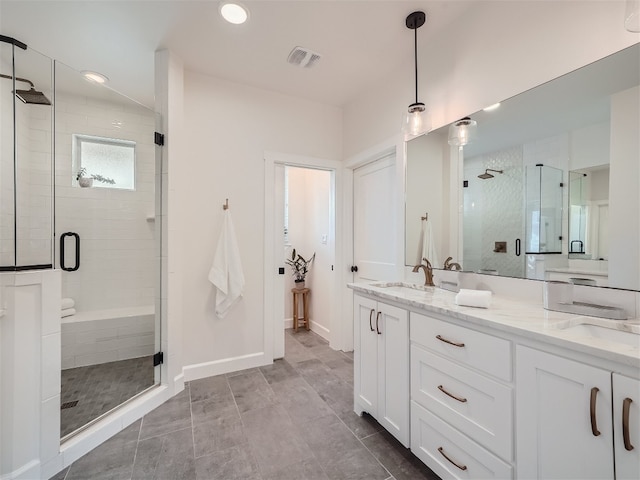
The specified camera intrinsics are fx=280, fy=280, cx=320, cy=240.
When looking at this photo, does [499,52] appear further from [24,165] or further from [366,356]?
[24,165]

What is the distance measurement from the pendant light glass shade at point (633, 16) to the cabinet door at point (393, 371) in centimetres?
147

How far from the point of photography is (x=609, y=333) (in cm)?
105

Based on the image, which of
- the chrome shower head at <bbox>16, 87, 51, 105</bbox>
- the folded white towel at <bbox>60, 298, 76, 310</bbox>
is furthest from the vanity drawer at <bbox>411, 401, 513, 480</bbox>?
the folded white towel at <bbox>60, 298, 76, 310</bbox>

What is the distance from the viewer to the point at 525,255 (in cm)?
154

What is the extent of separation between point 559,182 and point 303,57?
1996mm

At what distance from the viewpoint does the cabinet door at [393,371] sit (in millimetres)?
1530

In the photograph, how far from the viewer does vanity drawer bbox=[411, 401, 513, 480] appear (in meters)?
1.12

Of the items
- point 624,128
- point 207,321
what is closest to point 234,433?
point 207,321

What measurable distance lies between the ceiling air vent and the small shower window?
1.85m

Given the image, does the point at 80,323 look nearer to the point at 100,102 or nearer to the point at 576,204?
the point at 100,102

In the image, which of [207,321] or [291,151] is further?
[291,151]

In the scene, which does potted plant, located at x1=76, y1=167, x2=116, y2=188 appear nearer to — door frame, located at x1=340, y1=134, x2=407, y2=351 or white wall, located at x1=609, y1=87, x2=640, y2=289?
door frame, located at x1=340, y1=134, x2=407, y2=351

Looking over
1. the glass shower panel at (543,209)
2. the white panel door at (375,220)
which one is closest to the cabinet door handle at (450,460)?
the glass shower panel at (543,209)

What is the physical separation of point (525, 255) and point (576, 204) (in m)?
0.35
